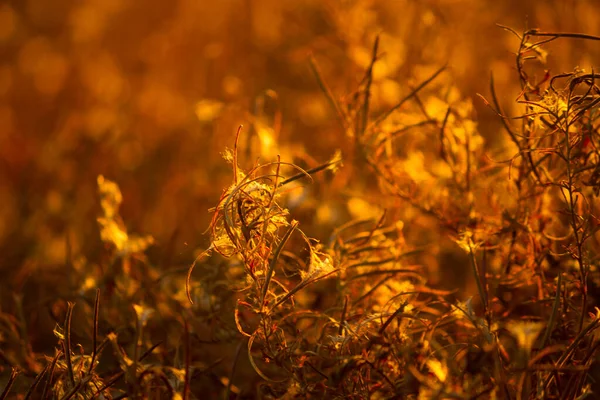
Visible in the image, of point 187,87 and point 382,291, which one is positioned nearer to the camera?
point 382,291

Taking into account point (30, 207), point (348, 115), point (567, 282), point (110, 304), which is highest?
point (348, 115)

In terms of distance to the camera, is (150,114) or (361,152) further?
(150,114)

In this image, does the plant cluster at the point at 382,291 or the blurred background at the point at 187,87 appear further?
the blurred background at the point at 187,87

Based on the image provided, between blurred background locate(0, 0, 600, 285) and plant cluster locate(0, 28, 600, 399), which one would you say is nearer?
plant cluster locate(0, 28, 600, 399)

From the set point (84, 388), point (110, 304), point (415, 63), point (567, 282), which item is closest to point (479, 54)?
point (415, 63)

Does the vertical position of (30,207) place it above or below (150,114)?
below

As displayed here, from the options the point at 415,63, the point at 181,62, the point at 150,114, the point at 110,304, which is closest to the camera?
the point at 110,304

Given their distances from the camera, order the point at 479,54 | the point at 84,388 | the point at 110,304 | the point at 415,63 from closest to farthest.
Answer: the point at 84,388
the point at 110,304
the point at 415,63
the point at 479,54

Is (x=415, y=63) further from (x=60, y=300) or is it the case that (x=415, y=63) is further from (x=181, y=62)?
(x=181, y=62)
